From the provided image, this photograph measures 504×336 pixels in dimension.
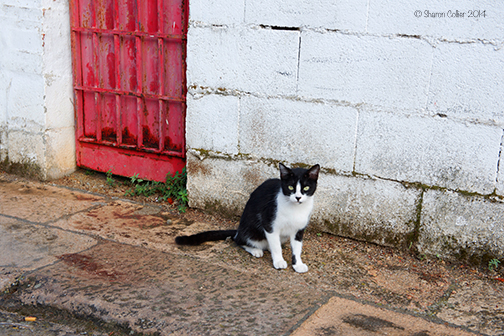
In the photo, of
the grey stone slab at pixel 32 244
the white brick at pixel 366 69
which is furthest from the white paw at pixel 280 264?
the grey stone slab at pixel 32 244

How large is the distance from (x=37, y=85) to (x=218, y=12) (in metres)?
2.00

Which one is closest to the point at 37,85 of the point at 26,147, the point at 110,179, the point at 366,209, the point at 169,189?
the point at 26,147

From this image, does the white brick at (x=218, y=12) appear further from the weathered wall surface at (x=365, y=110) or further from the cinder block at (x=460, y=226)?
the cinder block at (x=460, y=226)

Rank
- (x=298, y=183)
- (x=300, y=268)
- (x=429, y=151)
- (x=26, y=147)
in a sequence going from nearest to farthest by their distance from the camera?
(x=298, y=183), (x=300, y=268), (x=429, y=151), (x=26, y=147)

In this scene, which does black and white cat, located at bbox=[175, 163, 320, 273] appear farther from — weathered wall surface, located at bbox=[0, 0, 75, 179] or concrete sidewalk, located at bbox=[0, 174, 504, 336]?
weathered wall surface, located at bbox=[0, 0, 75, 179]

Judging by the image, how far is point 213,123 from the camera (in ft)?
12.5

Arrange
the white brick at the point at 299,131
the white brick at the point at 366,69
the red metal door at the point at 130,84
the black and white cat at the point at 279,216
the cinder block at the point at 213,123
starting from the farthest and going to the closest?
the red metal door at the point at 130,84
the cinder block at the point at 213,123
the white brick at the point at 299,131
the white brick at the point at 366,69
the black and white cat at the point at 279,216

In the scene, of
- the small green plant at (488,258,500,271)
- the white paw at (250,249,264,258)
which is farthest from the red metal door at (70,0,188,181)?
the small green plant at (488,258,500,271)

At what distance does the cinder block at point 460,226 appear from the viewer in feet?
10.0

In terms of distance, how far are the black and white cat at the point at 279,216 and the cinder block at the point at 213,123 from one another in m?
0.67

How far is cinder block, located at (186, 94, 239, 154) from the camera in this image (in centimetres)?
375

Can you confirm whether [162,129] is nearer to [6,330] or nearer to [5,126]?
[5,126]

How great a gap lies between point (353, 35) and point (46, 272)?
2548mm

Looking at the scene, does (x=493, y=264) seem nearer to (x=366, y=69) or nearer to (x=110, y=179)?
(x=366, y=69)
